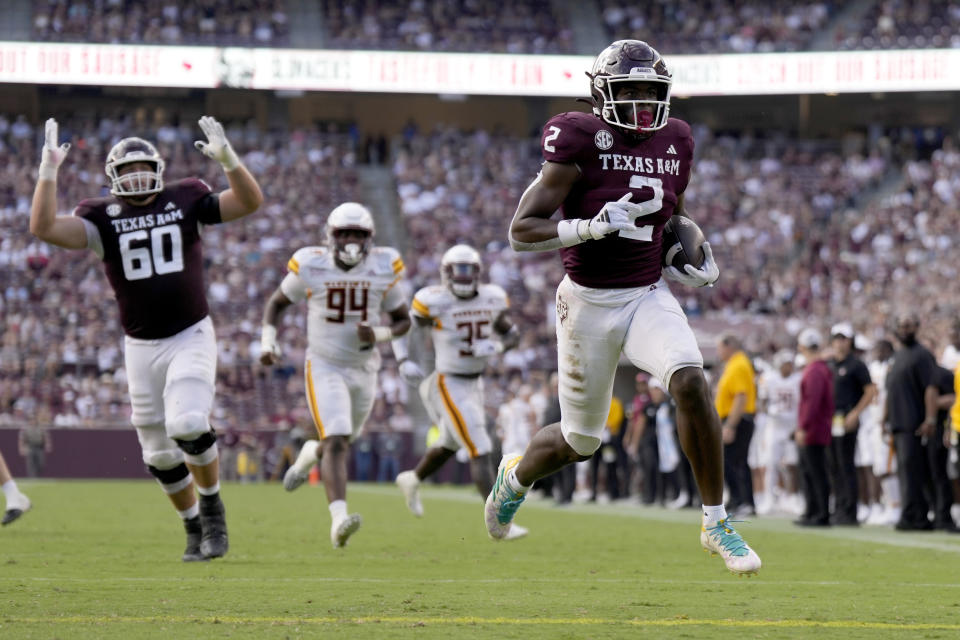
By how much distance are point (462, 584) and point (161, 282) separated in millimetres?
2342

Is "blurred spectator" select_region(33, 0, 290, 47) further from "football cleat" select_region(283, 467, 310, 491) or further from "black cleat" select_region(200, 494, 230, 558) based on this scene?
"black cleat" select_region(200, 494, 230, 558)

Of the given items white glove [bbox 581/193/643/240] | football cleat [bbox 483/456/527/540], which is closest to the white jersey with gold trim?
football cleat [bbox 483/456/527/540]

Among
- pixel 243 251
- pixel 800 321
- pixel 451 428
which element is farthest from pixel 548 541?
pixel 243 251

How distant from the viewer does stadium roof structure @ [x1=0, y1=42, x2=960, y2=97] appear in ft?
104

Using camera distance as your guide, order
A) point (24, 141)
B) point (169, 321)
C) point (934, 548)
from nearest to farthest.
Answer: point (169, 321), point (934, 548), point (24, 141)

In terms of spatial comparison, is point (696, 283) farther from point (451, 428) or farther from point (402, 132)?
point (402, 132)

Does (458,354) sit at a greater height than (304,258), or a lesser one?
lesser

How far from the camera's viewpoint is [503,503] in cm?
684

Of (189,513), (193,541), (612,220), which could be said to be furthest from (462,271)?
(612,220)

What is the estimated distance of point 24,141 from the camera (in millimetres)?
30625

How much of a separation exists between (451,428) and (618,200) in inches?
213

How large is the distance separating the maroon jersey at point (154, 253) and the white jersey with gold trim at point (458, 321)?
12.4ft

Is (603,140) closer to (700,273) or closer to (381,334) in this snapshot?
(700,273)

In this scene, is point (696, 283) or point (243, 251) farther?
point (243, 251)
